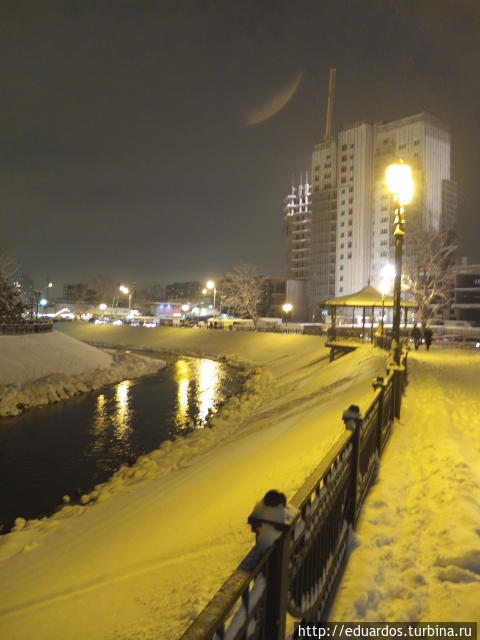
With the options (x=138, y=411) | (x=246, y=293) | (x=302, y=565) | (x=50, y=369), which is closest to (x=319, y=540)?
(x=302, y=565)

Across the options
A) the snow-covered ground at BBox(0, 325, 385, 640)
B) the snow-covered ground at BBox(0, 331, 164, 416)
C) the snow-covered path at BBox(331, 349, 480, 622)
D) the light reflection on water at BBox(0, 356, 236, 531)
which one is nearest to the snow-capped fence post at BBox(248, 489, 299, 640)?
the snow-covered path at BBox(331, 349, 480, 622)

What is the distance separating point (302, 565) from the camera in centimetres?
308

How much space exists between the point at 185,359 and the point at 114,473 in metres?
32.7

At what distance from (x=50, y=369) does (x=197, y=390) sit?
9819 millimetres

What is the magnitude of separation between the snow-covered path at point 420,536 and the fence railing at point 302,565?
233 mm

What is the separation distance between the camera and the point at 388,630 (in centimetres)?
343

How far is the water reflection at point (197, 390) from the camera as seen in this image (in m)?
20.1

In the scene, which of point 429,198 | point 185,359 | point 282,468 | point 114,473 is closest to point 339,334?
point 185,359

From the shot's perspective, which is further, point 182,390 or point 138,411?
point 182,390

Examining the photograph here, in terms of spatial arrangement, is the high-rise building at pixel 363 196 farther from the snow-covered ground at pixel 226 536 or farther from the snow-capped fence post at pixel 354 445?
the snow-capped fence post at pixel 354 445

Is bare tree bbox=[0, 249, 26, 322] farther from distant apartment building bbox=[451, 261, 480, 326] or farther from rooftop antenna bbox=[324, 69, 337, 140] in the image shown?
rooftop antenna bbox=[324, 69, 337, 140]

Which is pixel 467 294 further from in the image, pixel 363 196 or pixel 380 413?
pixel 380 413

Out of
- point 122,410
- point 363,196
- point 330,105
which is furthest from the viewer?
point 330,105

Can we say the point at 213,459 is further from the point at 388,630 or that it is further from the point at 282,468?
the point at 388,630
